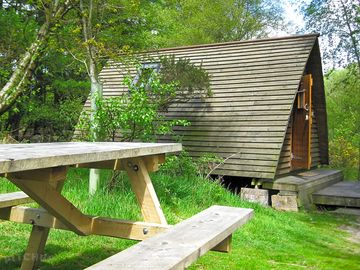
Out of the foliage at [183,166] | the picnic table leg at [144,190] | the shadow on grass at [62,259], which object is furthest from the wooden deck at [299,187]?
the picnic table leg at [144,190]

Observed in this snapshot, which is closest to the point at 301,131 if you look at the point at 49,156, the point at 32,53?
the point at 32,53

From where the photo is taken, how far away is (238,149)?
34.2 feet

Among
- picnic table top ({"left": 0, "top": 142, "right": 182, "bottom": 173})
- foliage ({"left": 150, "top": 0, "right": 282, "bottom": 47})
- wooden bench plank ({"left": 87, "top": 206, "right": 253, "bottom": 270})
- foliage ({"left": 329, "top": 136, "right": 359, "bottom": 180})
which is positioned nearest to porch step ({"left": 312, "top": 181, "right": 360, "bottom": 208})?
wooden bench plank ({"left": 87, "top": 206, "right": 253, "bottom": 270})

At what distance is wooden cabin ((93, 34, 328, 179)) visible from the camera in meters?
10.2

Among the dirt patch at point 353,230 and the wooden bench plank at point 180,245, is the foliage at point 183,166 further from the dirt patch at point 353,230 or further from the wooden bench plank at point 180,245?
the wooden bench plank at point 180,245

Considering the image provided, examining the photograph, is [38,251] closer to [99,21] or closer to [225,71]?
[99,21]

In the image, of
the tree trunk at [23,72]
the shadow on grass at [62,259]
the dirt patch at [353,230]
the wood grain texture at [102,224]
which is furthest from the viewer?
the tree trunk at [23,72]

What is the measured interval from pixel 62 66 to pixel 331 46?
33.4ft

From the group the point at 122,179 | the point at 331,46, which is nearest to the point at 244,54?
the point at 331,46

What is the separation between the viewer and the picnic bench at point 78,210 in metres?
2.45

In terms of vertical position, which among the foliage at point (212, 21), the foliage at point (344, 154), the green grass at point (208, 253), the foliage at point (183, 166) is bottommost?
the green grass at point (208, 253)

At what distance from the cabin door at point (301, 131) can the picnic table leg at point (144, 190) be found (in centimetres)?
847

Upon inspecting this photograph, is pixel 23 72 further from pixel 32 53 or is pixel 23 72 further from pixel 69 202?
pixel 69 202

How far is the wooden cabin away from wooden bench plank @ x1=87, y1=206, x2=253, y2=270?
21.8 feet
